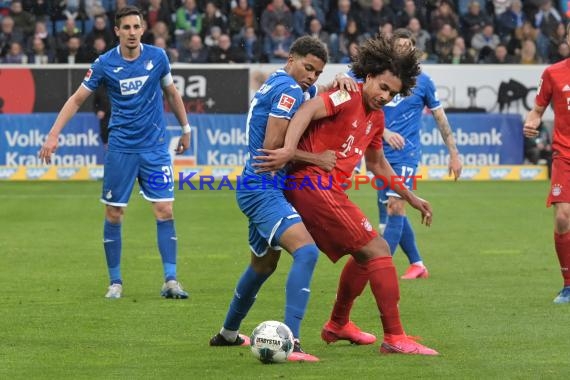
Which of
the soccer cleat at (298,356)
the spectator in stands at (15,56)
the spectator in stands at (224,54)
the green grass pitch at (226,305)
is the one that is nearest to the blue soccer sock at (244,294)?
the green grass pitch at (226,305)

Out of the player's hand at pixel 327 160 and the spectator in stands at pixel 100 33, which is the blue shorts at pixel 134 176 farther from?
the spectator in stands at pixel 100 33

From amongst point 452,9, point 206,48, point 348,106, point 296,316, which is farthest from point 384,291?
point 452,9

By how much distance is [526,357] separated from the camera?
24.6 feet

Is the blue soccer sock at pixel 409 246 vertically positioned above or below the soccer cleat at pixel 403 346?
below

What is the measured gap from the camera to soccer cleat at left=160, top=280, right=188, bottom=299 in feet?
34.0

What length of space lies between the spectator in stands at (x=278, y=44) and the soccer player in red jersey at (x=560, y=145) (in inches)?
681

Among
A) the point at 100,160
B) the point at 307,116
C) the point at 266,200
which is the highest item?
the point at 307,116

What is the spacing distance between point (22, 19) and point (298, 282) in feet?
70.8

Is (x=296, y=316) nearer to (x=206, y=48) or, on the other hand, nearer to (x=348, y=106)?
(x=348, y=106)

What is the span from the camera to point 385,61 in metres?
7.55

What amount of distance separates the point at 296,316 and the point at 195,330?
1.46 meters

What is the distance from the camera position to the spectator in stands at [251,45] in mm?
27578

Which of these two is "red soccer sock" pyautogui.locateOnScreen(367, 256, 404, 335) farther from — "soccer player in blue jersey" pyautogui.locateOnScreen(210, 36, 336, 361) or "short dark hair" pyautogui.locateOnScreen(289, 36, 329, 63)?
"short dark hair" pyautogui.locateOnScreen(289, 36, 329, 63)

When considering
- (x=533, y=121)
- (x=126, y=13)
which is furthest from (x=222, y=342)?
(x=533, y=121)
